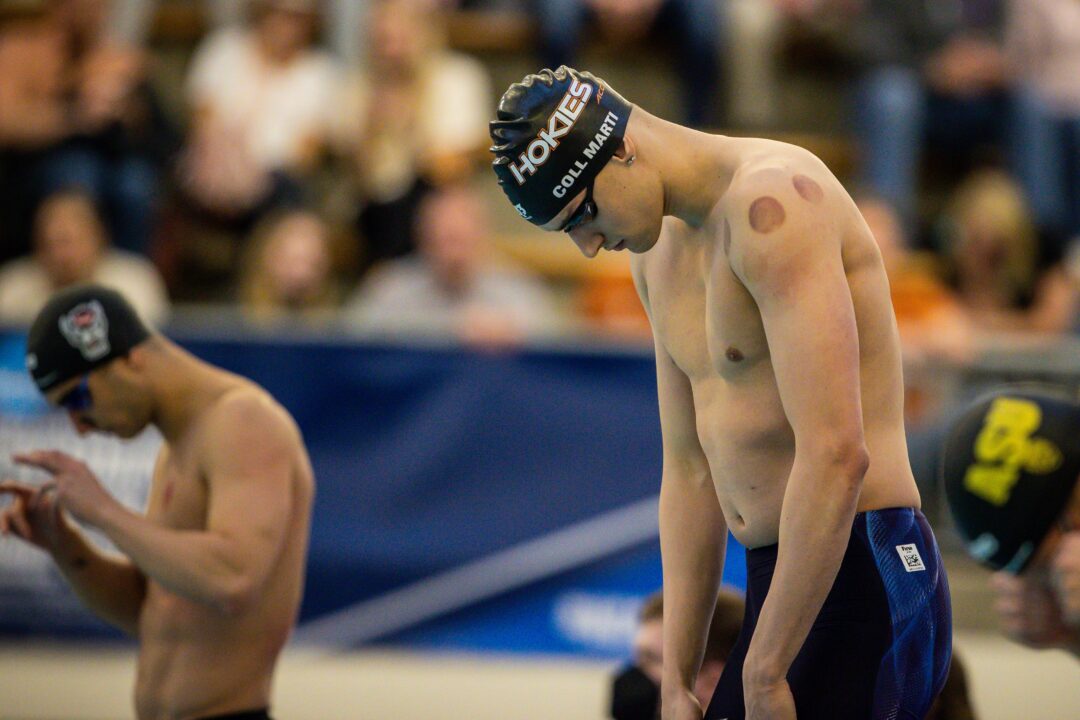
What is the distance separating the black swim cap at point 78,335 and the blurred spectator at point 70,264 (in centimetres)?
342

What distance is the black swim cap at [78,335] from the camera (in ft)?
13.0

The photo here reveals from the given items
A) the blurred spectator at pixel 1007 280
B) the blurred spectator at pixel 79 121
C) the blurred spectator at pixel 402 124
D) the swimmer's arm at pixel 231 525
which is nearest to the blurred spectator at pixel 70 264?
the blurred spectator at pixel 79 121

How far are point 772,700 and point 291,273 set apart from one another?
5355 mm

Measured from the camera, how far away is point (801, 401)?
2.68 meters

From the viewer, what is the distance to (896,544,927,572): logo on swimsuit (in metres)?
2.85

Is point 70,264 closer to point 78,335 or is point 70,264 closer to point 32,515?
point 32,515

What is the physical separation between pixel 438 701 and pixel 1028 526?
3.76 meters

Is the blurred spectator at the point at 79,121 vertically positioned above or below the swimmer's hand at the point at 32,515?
above

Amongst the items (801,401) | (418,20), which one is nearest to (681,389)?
(801,401)

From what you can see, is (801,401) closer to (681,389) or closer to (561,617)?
(681,389)

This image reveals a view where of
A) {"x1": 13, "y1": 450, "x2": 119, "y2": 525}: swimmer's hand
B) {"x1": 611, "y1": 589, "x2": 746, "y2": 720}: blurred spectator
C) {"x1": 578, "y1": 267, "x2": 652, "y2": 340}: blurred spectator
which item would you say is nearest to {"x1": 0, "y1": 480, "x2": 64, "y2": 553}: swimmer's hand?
{"x1": 13, "y1": 450, "x2": 119, "y2": 525}: swimmer's hand

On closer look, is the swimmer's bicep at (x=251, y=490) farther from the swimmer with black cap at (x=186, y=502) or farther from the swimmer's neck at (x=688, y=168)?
the swimmer's neck at (x=688, y=168)

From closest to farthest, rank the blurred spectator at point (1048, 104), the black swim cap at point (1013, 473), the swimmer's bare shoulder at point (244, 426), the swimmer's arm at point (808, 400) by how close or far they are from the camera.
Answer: the swimmer's arm at point (808, 400) < the black swim cap at point (1013, 473) < the swimmer's bare shoulder at point (244, 426) < the blurred spectator at point (1048, 104)

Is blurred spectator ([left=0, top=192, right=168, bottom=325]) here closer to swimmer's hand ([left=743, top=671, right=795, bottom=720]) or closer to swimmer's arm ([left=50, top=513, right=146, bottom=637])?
swimmer's arm ([left=50, top=513, right=146, bottom=637])
